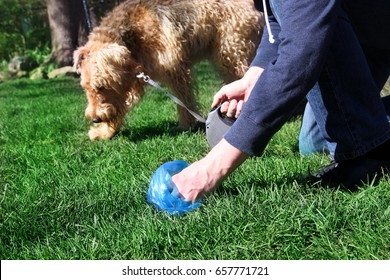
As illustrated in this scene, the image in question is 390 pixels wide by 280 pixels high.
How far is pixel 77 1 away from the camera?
40.9 feet

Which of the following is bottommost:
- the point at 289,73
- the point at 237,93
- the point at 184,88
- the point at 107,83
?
the point at 184,88

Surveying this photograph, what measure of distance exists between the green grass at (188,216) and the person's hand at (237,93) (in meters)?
0.33

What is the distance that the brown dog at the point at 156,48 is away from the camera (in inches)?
187

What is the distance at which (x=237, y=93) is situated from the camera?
2613 millimetres

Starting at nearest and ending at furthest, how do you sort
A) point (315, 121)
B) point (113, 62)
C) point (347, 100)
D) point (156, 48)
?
1. point (347, 100)
2. point (315, 121)
3. point (113, 62)
4. point (156, 48)

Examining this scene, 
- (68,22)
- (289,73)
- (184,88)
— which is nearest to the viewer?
(289,73)

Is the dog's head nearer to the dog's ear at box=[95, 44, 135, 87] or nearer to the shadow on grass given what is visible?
the dog's ear at box=[95, 44, 135, 87]

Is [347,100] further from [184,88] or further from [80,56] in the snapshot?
[80,56]

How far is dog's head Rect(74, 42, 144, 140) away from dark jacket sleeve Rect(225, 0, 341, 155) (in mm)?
2664

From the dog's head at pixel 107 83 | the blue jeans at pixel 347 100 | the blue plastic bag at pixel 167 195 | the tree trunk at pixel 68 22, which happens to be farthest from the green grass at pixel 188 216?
the tree trunk at pixel 68 22

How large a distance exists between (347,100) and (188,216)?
84 cm

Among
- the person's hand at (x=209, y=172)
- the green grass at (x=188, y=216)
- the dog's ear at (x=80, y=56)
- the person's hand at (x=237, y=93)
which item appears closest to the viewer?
the green grass at (x=188, y=216)

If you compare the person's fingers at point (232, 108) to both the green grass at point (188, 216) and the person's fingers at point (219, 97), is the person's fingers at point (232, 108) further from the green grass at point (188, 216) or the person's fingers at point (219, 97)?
the green grass at point (188, 216)

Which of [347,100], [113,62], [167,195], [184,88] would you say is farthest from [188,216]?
[184,88]
